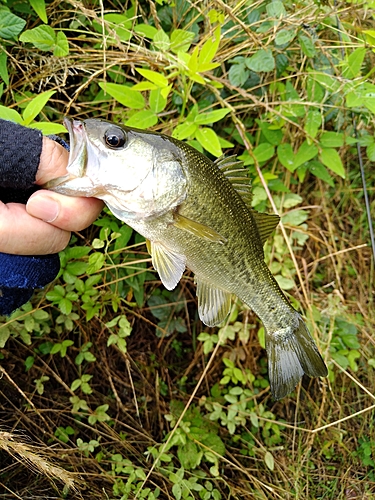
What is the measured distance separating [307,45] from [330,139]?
440mm

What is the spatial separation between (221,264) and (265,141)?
44.1 inches

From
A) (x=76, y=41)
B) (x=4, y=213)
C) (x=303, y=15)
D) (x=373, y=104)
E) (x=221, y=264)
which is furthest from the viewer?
(x=76, y=41)

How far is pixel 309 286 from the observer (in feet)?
9.53

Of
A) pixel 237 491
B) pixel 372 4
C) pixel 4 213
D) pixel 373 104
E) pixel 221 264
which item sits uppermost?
pixel 372 4

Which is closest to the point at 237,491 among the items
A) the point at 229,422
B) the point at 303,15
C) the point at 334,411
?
the point at 229,422

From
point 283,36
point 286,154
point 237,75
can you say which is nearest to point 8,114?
point 237,75

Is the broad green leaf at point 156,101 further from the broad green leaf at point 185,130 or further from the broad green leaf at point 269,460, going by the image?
the broad green leaf at point 269,460

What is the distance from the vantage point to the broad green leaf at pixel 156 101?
1.85 meters

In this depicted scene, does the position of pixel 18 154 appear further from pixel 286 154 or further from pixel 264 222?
pixel 286 154

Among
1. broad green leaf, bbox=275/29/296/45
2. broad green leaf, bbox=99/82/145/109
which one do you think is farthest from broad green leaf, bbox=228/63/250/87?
broad green leaf, bbox=99/82/145/109

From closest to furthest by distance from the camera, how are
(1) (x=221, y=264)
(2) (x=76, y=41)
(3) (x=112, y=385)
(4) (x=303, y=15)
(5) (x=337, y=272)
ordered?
(1) (x=221, y=264)
(4) (x=303, y=15)
(2) (x=76, y=41)
(3) (x=112, y=385)
(5) (x=337, y=272)

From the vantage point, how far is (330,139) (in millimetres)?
2170

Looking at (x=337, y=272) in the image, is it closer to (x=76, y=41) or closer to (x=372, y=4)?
(x=372, y=4)

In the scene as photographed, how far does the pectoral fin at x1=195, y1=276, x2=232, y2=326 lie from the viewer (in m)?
1.71
